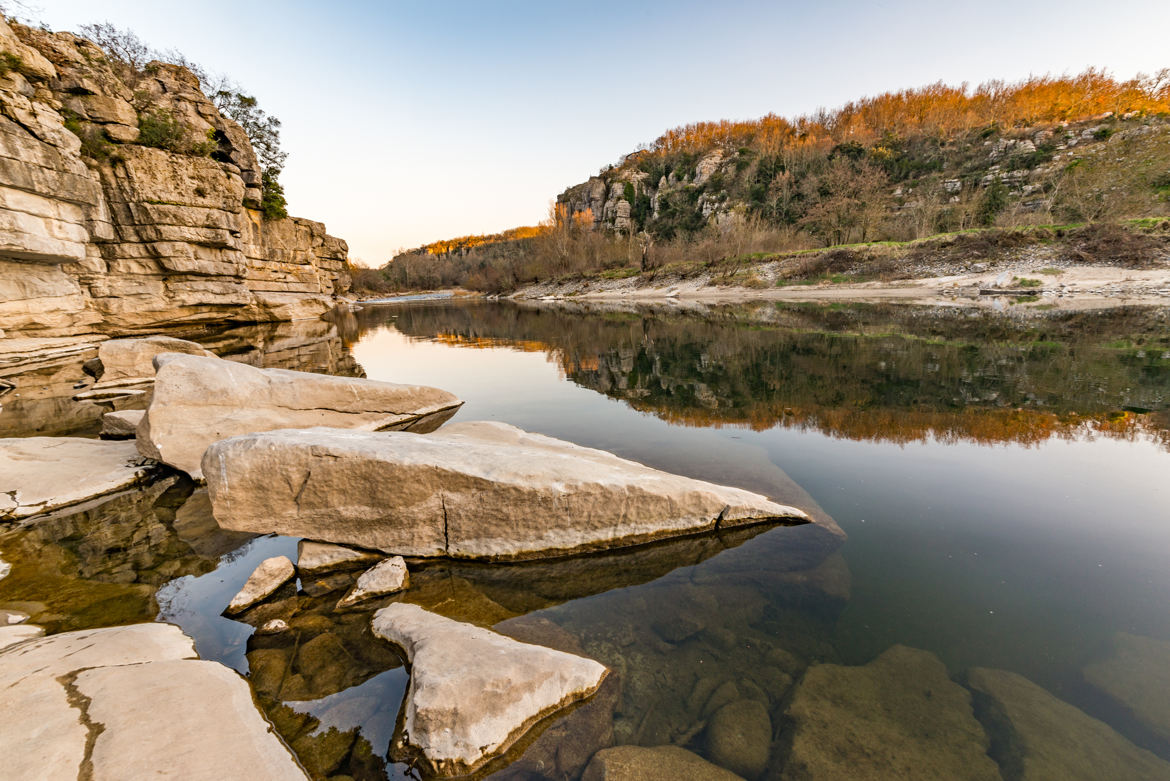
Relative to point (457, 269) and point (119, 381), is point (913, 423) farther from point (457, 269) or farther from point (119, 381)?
point (457, 269)

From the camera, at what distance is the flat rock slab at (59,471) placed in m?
4.73

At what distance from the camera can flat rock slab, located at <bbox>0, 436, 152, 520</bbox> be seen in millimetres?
4730

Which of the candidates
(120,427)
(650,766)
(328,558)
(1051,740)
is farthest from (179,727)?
(120,427)

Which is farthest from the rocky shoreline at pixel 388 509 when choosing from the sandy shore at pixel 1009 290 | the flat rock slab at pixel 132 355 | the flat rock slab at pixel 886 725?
the sandy shore at pixel 1009 290

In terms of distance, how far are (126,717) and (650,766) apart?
7.78 ft

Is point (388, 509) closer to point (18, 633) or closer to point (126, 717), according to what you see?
point (126, 717)

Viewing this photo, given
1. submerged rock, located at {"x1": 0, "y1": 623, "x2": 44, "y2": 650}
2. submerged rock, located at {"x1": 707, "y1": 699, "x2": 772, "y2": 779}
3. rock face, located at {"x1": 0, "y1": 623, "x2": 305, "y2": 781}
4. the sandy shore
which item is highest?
the sandy shore

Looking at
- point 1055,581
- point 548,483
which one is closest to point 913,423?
point 1055,581

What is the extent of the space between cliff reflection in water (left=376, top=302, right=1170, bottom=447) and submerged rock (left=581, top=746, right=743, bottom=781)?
5651 mm

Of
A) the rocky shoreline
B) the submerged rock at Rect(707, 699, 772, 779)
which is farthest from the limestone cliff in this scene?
the submerged rock at Rect(707, 699, 772, 779)

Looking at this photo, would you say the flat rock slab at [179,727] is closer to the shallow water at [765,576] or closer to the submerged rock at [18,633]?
the shallow water at [765,576]

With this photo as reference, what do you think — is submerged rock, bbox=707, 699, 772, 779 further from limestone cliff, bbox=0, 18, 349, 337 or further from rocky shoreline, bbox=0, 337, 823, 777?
limestone cliff, bbox=0, 18, 349, 337

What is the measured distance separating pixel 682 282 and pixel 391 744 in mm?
48885

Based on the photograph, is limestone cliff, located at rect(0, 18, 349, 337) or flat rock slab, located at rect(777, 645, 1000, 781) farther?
limestone cliff, located at rect(0, 18, 349, 337)
